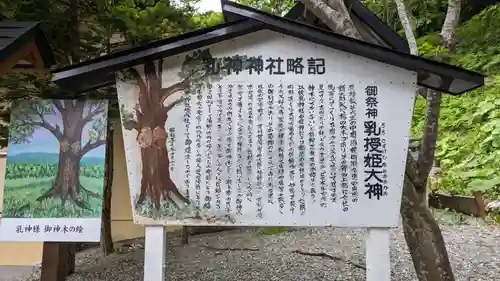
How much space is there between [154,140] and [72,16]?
10.3 feet

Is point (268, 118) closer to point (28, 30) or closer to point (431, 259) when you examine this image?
point (431, 259)

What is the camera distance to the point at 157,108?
3447 millimetres

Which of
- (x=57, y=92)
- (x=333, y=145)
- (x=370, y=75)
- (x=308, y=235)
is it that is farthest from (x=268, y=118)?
(x=308, y=235)

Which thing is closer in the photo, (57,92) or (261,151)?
(261,151)

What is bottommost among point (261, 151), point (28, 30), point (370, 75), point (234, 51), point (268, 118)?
point (261, 151)

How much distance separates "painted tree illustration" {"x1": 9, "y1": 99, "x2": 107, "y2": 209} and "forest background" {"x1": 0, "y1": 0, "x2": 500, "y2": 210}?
44.2 inches

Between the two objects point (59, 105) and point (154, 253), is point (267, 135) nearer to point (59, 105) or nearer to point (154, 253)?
point (154, 253)

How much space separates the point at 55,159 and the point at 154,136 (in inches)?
41.1

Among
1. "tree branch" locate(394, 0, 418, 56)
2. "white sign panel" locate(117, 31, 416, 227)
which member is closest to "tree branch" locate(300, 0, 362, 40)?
"tree branch" locate(394, 0, 418, 56)

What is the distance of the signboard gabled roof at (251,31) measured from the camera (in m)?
3.23

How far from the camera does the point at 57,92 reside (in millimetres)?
4926

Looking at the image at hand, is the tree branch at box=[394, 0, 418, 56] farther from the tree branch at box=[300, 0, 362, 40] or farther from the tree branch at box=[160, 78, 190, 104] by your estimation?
the tree branch at box=[160, 78, 190, 104]

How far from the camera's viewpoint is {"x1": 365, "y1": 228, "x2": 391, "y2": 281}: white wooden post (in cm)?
326

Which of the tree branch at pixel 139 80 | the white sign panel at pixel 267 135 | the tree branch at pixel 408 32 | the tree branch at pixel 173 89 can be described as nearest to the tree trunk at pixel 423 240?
the white sign panel at pixel 267 135
